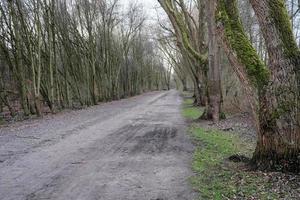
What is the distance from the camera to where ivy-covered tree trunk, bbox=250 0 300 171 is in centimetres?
679

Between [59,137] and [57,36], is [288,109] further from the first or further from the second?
[57,36]

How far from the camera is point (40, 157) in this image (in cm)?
932

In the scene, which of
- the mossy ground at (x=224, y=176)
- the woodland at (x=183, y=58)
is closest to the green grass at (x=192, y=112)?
the woodland at (x=183, y=58)

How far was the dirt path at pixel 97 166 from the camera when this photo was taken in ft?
20.4

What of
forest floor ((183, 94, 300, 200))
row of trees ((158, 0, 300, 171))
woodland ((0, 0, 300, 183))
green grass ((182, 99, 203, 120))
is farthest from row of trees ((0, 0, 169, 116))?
row of trees ((158, 0, 300, 171))

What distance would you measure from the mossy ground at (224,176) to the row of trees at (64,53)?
628 inches

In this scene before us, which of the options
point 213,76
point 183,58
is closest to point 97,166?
point 213,76

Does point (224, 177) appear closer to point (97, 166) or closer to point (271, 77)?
point (271, 77)

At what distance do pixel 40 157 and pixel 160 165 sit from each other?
306 cm

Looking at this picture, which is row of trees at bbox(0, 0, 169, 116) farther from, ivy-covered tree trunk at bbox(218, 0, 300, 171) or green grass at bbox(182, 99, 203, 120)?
ivy-covered tree trunk at bbox(218, 0, 300, 171)

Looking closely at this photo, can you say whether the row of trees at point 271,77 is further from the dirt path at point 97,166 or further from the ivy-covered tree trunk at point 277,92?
the dirt path at point 97,166

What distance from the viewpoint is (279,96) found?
22.8 ft

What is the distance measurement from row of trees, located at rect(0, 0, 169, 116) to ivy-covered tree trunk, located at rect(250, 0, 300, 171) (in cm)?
1886

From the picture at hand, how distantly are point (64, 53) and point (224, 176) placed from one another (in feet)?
102
